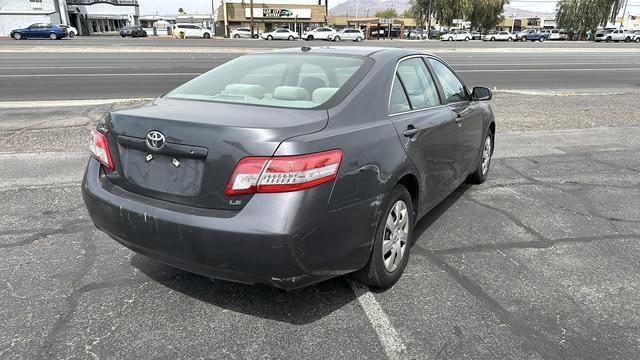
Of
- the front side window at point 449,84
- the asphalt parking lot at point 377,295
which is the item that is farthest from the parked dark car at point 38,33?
the front side window at point 449,84

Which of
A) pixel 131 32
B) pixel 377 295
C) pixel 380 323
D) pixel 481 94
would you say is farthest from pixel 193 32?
pixel 380 323

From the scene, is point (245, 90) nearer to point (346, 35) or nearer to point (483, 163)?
point (483, 163)

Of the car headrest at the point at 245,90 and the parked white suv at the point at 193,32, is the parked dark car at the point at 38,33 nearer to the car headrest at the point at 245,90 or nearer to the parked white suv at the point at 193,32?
the parked white suv at the point at 193,32

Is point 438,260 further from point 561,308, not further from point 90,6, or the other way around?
point 90,6

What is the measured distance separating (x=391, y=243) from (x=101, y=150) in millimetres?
1946

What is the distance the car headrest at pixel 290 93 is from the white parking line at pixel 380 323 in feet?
4.28

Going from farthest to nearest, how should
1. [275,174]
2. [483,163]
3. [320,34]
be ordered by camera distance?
[320,34], [483,163], [275,174]

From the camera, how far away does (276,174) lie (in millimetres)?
2393

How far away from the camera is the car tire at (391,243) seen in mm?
2969

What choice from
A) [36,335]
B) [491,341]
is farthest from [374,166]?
[36,335]

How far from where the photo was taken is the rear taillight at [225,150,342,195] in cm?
239

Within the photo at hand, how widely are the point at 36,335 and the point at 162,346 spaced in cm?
74

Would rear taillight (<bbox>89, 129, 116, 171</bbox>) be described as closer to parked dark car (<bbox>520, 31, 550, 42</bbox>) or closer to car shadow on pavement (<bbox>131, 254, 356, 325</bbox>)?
car shadow on pavement (<bbox>131, 254, 356, 325</bbox>)

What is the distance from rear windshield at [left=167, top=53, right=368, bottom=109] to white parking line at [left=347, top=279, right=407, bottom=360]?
128cm
